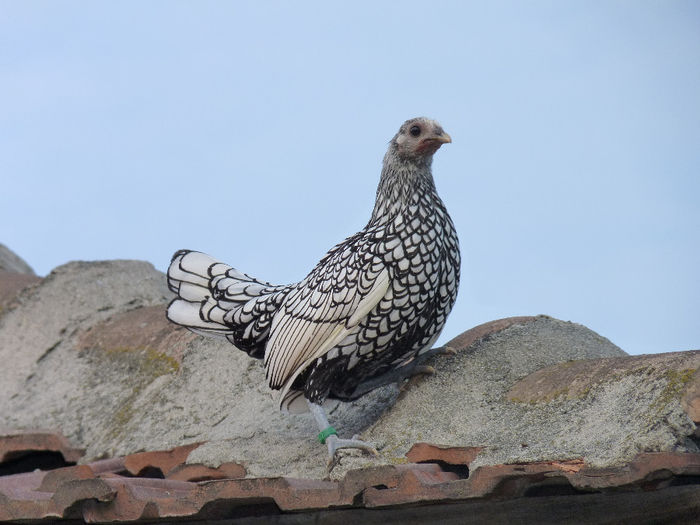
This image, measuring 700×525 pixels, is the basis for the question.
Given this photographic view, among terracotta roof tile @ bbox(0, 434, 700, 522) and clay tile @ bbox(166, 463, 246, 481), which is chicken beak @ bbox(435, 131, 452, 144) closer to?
terracotta roof tile @ bbox(0, 434, 700, 522)

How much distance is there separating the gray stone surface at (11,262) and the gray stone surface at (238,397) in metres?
2.05

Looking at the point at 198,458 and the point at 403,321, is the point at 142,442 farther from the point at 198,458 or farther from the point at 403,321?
the point at 403,321

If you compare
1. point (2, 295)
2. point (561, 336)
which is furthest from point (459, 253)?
point (2, 295)

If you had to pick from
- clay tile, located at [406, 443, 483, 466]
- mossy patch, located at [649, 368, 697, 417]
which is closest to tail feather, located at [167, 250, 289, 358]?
clay tile, located at [406, 443, 483, 466]

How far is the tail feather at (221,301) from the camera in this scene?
12.6 feet

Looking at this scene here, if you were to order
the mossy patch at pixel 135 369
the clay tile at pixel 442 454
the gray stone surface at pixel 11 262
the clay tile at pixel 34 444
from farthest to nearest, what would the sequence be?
the gray stone surface at pixel 11 262 < the mossy patch at pixel 135 369 < the clay tile at pixel 34 444 < the clay tile at pixel 442 454

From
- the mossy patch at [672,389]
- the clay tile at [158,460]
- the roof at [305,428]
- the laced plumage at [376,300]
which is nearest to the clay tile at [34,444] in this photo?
the roof at [305,428]

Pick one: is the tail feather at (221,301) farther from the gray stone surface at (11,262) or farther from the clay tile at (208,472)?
the gray stone surface at (11,262)

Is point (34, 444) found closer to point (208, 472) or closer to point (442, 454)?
point (208, 472)


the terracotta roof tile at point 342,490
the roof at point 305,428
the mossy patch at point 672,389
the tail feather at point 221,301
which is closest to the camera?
the terracotta roof tile at point 342,490

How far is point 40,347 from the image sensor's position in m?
5.43

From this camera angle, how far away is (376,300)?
343 cm

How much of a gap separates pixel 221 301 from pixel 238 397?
0.59 metres

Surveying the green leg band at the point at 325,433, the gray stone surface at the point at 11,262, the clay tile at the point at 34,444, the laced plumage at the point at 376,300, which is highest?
the gray stone surface at the point at 11,262
